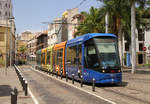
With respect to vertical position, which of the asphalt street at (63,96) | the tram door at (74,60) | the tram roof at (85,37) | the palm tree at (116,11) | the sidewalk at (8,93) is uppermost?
the palm tree at (116,11)

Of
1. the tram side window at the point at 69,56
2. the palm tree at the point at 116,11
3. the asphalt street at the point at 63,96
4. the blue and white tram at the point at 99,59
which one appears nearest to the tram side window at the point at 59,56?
the tram side window at the point at 69,56

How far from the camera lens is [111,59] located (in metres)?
15.2

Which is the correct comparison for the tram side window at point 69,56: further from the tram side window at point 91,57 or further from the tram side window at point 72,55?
the tram side window at point 91,57

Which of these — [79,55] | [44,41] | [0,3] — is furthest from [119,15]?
[0,3]

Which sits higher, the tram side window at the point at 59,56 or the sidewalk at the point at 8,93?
the tram side window at the point at 59,56

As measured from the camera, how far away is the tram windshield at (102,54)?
15.0 m

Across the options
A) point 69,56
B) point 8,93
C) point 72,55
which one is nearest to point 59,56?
point 69,56

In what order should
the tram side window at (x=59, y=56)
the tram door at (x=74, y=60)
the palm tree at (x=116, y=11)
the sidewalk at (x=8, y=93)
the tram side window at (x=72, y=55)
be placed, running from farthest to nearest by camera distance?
the palm tree at (x=116, y=11) → the tram side window at (x=59, y=56) → the tram side window at (x=72, y=55) → the tram door at (x=74, y=60) → the sidewalk at (x=8, y=93)

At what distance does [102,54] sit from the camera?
49.5 ft

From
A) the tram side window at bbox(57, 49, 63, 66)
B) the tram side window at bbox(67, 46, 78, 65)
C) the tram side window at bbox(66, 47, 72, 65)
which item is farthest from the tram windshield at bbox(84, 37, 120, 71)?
the tram side window at bbox(57, 49, 63, 66)

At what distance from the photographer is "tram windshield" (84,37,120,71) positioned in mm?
15049

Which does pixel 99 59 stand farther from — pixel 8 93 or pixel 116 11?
pixel 116 11

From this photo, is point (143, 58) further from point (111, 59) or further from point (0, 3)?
point (0, 3)

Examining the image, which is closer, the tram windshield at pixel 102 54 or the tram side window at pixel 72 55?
the tram windshield at pixel 102 54
